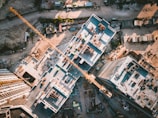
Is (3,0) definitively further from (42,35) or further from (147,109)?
(147,109)

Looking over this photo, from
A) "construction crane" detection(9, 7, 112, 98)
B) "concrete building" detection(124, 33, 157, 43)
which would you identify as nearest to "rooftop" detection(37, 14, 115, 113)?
"construction crane" detection(9, 7, 112, 98)

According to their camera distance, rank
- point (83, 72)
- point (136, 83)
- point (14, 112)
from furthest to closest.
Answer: point (83, 72)
point (136, 83)
point (14, 112)

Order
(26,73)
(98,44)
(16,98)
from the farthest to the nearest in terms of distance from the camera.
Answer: (26,73)
(98,44)
(16,98)

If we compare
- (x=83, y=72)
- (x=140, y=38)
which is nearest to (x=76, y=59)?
(x=83, y=72)

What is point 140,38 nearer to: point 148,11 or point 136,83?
point 148,11

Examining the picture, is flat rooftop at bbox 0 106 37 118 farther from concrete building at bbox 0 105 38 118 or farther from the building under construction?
the building under construction

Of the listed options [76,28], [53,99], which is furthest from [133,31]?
[53,99]
